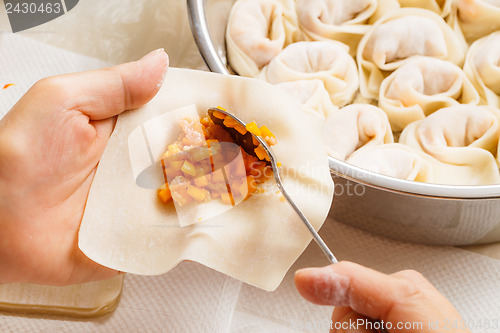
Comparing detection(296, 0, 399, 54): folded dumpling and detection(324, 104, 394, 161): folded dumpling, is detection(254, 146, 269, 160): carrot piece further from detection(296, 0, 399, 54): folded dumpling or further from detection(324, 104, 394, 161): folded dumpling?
→ detection(296, 0, 399, 54): folded dumpling

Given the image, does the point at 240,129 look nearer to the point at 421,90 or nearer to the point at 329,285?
the point at 329,285

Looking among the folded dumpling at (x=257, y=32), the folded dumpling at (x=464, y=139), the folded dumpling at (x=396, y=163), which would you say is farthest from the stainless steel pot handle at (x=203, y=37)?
the folded dumpling at (x=464, y=139)

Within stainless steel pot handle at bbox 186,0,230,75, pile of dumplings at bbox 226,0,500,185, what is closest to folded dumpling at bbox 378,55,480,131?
pile of dumplings at bbox 226,0,500,185

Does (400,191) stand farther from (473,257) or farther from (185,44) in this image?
(185,44)

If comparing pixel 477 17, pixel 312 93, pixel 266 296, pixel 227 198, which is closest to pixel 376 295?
pixel 227 198

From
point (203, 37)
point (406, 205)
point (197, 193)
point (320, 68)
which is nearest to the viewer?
point (197, 193)

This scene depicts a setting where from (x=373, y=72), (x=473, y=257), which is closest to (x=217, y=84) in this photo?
(x=373, y=72)
